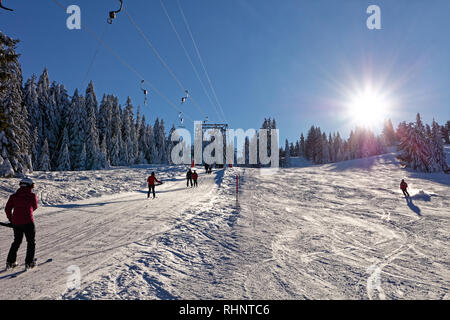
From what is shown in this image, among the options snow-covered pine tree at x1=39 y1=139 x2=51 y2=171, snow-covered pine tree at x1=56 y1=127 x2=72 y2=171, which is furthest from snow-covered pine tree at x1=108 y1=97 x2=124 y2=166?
snow-covered pine tree at x1=39 y1=139 x2=51 y2=171

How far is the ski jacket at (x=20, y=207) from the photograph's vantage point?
475cm

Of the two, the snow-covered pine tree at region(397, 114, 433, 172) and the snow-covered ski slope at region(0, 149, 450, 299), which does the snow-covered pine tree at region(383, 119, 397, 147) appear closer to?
the snow-covered pine tree at region(397, 114, 433, 172)

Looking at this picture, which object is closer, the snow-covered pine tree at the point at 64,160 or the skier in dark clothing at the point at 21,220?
the skier in dark clothing at the point at 21,220

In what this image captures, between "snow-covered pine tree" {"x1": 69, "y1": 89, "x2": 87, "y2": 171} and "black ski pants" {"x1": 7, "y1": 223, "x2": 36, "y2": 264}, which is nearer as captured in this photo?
"black ski pants" {"x1": 7, "y1": 223, "x2": 36, "y2": 264}

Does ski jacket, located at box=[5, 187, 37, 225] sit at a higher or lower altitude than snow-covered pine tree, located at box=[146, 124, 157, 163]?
lower

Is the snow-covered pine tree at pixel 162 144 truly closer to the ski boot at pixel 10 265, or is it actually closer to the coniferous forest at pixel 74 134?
the coniferous forest at pixel 74 134

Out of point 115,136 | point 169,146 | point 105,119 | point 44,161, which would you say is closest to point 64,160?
point 44,161

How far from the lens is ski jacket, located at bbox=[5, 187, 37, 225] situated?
15.6 feet

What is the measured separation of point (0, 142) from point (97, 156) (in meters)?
27.4

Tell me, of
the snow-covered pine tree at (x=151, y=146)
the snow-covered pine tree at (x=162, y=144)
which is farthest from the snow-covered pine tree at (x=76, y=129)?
the snow-covered pine tree at (x=162, y=144)

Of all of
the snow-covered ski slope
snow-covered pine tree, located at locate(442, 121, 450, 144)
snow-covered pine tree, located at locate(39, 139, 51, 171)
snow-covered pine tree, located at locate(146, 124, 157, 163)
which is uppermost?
snow-covered pine tree, located at locate(442, 121, 450, 144)

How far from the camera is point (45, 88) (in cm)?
4594
